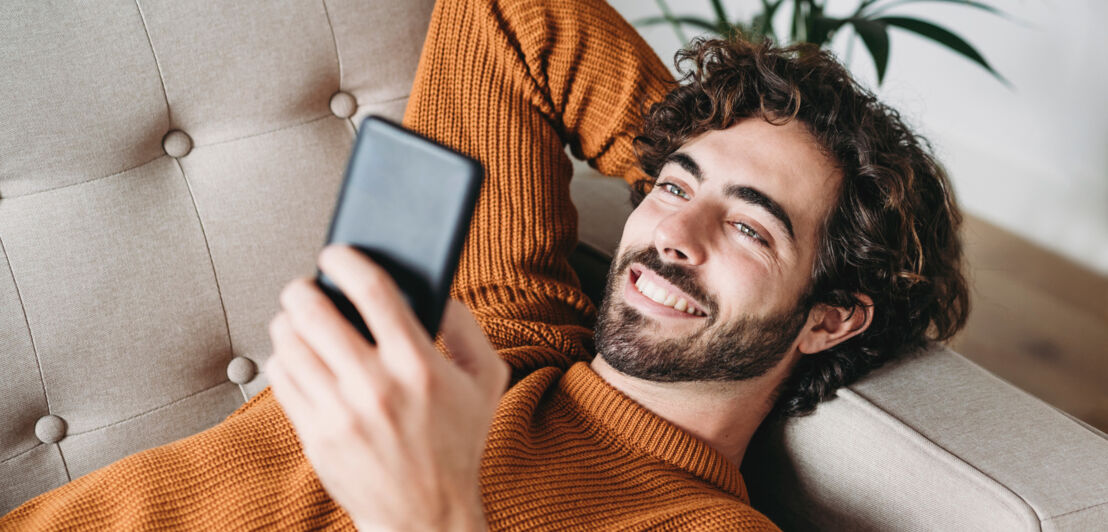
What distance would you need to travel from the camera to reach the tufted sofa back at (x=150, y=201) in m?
0.92

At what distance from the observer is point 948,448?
864 millimetres

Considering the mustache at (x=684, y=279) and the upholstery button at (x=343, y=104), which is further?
the upholstery button at (x=343, y=104)

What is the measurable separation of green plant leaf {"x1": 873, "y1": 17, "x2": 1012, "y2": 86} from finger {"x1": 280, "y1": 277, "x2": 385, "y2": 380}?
51.1 inches

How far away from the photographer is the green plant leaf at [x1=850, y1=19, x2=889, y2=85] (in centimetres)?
131

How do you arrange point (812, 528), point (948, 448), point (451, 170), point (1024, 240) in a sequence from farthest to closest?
point (1024, 240), point (812, 528), point (948, 448), point (451, 170)

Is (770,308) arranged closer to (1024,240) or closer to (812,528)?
(812,528)

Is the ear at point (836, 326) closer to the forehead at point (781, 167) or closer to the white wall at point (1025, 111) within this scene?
the forehead at point (781, 167)

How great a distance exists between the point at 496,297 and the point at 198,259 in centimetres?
43

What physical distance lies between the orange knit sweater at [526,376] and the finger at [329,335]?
408 millimetres

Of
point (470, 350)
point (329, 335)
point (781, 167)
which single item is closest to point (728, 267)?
point (781, 167)

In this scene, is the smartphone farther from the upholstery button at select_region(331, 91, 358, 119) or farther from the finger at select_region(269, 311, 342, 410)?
the upholstery button at select_region(331, 91, 358, 119)

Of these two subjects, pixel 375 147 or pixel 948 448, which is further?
pixel 948 448

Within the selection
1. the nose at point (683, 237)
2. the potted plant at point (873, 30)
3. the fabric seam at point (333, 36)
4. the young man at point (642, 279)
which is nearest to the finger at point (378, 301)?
the young man at point (642, 279)

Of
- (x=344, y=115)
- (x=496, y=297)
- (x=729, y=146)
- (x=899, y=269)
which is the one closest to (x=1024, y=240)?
(x=899, y=269)
